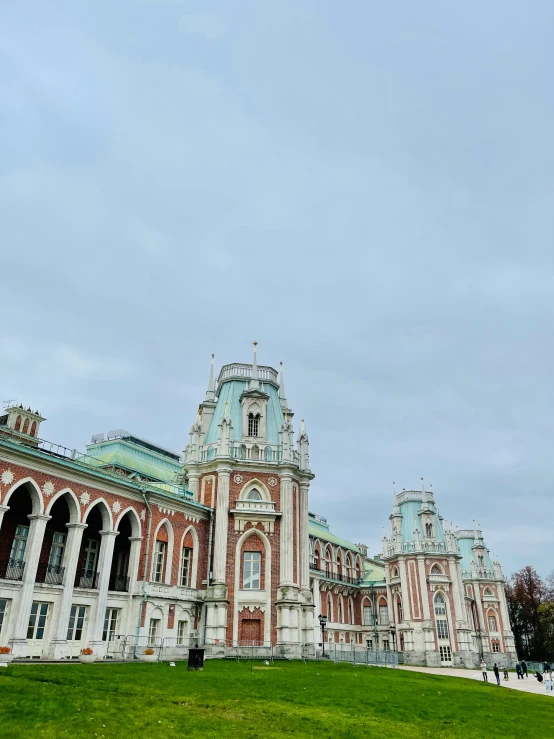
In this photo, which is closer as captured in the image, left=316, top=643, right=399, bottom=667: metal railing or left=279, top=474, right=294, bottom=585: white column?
left=279, top=474, right=294, bottom=585: white column

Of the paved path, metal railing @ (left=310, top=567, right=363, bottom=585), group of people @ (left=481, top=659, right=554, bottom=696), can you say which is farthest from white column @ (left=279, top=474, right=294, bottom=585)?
metal railing @ (left=310, top=567, right=363, bottom=585)

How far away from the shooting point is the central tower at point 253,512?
39.6 m

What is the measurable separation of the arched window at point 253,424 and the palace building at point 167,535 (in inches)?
3.7

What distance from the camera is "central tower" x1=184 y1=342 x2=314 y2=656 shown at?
39562mm

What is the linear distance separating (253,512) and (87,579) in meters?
12.7

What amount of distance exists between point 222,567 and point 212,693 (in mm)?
22972

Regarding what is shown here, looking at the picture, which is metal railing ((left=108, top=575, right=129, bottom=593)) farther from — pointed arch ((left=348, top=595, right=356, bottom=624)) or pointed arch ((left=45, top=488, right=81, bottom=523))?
pointed arch ((left=348, top=595, right=356, bottom=624))

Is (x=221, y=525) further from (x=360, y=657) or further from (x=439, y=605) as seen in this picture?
(x=439, y=605)

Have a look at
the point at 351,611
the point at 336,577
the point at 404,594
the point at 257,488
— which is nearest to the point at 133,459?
the point at 257,488

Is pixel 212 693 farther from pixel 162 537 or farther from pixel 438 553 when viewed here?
pixel 438 553

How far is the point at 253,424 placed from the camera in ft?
154

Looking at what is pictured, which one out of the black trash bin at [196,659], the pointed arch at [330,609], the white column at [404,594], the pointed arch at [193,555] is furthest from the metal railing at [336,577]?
the black trash bin at [196,659]

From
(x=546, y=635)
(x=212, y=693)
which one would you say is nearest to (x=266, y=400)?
(x=212, y=693)

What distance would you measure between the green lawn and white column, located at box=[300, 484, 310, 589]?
19.0 m
